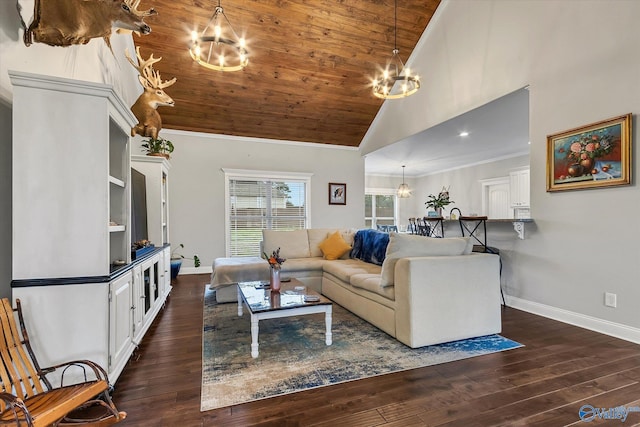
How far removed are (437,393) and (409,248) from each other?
1161 mm

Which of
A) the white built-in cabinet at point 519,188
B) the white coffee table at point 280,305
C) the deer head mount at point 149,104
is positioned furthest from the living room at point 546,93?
the white built-in cabinet at point 519,188

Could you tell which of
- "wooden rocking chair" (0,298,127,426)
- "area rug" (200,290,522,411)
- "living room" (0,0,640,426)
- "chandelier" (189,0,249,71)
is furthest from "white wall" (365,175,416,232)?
"wooden rocking chair" (0,298,127,426)

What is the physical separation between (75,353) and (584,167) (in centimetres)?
447

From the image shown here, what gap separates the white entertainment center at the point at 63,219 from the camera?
1.79 metres

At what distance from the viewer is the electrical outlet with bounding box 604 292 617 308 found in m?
2.90

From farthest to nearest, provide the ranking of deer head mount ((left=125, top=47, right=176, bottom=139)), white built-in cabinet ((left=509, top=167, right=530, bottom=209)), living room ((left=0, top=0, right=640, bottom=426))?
white built-in cabinet ((left=509, top=167, right=530, bottom=209))
deer head mount ((left=125, top=47, right=176, bottom=139))
living room ((left=0, top=0, right=640, bottom=426))

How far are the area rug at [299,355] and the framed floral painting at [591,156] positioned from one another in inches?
69.6

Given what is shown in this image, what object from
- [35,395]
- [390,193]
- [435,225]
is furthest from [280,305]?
[390,193]

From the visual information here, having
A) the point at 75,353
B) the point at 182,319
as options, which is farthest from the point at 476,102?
the point at 75,353

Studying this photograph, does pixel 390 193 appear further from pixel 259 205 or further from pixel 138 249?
pixel 138 249

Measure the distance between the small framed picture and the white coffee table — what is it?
440cm

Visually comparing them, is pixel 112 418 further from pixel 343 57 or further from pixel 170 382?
pixel 343 57

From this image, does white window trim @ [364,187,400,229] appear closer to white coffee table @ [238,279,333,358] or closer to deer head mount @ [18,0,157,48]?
white coffee table @ [238,279,333,358]

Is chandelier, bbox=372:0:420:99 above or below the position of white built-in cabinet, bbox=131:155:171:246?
above
